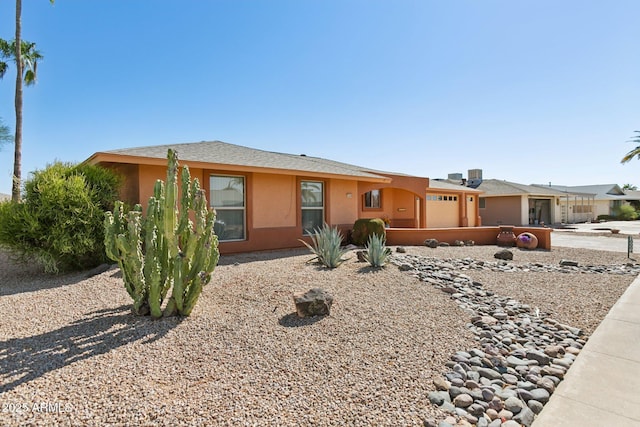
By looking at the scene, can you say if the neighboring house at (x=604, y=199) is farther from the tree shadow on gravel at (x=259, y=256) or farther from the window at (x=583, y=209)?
the tree shadow on gravel at (x=259, y=256)

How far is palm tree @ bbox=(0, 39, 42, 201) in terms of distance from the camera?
1390 cm

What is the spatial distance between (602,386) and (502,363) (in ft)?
2.68

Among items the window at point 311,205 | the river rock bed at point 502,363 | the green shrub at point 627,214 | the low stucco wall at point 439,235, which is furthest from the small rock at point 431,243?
the green shrub at point 627,214

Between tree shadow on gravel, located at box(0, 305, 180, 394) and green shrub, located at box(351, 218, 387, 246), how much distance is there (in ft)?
25.9

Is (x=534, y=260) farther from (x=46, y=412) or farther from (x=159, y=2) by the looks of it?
(x=159, y=2)

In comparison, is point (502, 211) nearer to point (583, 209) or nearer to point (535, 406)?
point (583, 209)

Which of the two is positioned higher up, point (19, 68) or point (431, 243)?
point (19, 68)

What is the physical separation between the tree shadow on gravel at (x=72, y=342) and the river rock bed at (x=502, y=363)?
129 inches

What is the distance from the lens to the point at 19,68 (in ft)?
46.6

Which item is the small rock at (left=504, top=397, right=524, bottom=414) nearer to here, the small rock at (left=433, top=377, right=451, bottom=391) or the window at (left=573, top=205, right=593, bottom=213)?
the small rock at (left=433, top=377, right=451, bottom=391)

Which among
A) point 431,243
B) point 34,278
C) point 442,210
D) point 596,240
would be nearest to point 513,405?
point 34,278

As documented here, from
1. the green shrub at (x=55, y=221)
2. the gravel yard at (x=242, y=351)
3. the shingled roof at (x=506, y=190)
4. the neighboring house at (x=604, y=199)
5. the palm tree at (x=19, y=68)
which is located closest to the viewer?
the gravel yard at (x=242, y=351)

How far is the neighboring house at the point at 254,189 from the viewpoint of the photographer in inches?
332

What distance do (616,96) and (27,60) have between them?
28.4 meters
